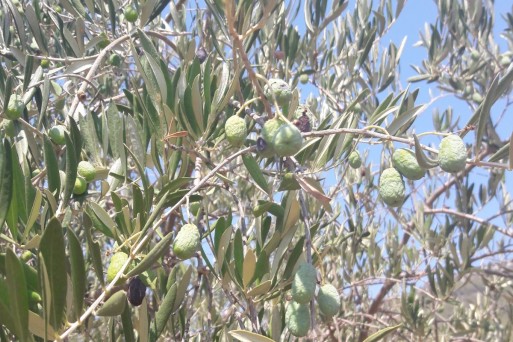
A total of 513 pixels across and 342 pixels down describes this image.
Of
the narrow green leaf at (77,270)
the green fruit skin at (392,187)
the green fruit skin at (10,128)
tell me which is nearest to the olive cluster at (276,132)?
the green fruit skin at (392,187)

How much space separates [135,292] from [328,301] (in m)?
0.53

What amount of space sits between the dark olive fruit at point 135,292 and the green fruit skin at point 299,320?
44cm

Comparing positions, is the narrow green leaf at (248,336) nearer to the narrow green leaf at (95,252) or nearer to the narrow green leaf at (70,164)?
the narrow green leaf at (95,252)

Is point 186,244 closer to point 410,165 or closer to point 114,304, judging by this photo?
point 114,304

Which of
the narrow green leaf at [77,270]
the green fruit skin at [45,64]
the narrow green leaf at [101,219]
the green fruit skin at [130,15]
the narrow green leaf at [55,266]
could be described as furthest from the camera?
the green fruit skin at [45,64]

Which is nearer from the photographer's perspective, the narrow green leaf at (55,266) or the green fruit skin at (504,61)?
the narrow green leaf at (55,266)

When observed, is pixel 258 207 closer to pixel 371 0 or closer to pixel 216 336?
pixel 216 336

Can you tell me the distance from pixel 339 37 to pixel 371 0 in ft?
0.98

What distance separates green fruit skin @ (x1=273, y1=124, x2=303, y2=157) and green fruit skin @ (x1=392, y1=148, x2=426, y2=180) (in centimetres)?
27

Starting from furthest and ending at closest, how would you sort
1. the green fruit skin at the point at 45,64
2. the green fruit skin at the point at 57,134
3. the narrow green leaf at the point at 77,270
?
the green fruit skin at the point at 45,64 → the green fruit skin at the point at 57,134 → the narrow green leaf at the point at 77,270

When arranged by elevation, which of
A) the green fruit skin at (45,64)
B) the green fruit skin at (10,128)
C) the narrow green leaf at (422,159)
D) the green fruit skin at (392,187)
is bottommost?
the green fruit skin at (392,187)

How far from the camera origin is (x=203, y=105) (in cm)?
179

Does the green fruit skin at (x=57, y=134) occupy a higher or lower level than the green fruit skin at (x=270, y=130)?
lower

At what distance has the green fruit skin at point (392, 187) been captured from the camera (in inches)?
57.0
